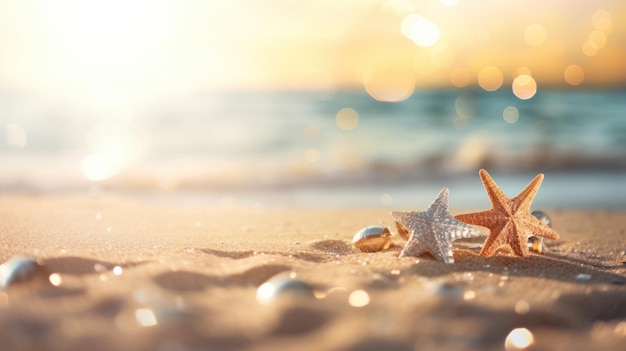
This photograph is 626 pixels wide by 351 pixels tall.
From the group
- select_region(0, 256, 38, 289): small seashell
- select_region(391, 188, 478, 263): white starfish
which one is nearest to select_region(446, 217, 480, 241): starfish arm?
select_region(391, 188, 478, 263): white starfish

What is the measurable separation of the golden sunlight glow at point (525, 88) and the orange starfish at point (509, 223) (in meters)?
23.4

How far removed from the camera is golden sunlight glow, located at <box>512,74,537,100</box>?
25.3 metres

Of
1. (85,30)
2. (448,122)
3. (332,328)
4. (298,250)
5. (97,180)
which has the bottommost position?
(332,328)

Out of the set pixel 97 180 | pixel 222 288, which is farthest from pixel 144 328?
pixel 97 180

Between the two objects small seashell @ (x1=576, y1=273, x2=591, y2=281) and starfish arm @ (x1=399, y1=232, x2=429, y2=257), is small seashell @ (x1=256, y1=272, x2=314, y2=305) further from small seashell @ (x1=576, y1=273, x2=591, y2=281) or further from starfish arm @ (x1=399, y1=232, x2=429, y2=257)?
small seashell @ (x1=576, y1=273, x2=591, y2=281)

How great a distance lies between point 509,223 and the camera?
301 cm

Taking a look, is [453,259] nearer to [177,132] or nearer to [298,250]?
[298,250]

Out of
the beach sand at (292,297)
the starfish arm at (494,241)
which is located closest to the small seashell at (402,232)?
the beach sand at (292,297)

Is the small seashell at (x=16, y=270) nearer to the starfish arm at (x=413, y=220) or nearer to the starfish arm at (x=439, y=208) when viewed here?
the starfish arm at (x=413, y=220)

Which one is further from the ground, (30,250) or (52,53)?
(52,53)

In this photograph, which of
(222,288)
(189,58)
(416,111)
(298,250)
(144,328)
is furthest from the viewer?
(416,111)

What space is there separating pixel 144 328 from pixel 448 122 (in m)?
17.8

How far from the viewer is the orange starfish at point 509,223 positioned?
3.00m

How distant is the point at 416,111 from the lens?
21359 millimetres
